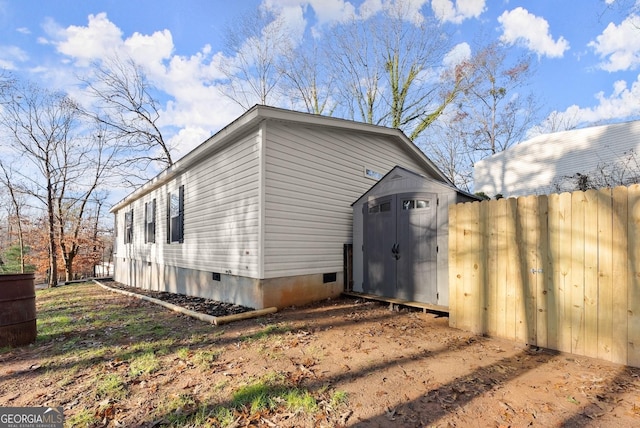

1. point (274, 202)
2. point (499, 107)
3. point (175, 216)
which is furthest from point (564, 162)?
point (175, 216)

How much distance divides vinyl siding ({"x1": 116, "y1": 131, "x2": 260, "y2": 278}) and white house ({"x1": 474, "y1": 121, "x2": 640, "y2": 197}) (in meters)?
12.6

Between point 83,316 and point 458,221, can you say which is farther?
point 83,316

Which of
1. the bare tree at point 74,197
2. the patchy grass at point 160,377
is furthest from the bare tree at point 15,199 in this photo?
the patchy grass at point 160,377

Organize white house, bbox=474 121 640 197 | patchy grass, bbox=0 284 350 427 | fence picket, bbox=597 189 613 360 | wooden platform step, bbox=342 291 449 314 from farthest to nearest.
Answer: white house, bbox=474 121 640 197 < wooden platform step, bbox=342 291 449 314 < fence picket, bbox=597 189 613 360 < patchy grass, bbox=0 284 350 427

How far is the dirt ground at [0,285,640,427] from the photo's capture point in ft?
7.96

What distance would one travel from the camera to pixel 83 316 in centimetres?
659

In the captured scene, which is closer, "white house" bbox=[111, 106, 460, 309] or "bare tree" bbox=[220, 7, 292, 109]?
"white house" bbox=[111, 106, 460, 309]

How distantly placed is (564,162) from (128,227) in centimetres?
2269

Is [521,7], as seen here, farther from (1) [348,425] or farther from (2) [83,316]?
(2) [83,316]

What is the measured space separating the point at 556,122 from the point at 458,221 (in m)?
24.3

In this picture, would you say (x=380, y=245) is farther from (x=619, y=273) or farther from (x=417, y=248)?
(x=619, y=273)

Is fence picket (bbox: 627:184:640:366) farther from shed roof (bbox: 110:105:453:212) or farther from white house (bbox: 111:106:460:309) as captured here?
white house (bbox: 111:106:460:309)

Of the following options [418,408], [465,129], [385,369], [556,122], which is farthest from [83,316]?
[556,122]

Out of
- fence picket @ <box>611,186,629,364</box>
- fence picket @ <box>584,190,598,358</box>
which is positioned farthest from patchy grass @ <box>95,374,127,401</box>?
fence picket @ <box>611,186,629,364</box>
